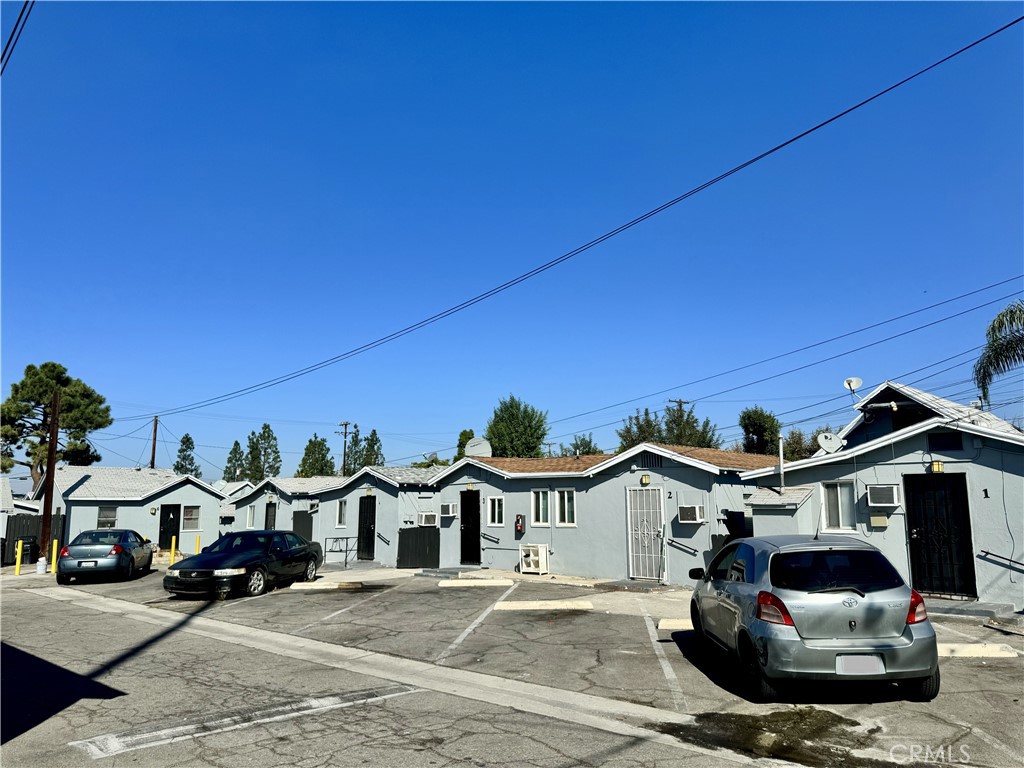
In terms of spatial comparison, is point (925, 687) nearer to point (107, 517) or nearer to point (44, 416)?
point (107, 517)

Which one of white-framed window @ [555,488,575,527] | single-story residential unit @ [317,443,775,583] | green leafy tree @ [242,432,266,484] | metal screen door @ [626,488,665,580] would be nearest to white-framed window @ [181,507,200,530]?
single-story residential unit @ [317,443,775,583]

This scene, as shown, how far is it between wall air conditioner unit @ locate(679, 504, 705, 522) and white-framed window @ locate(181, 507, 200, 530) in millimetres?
25164

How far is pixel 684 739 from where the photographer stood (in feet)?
19.4

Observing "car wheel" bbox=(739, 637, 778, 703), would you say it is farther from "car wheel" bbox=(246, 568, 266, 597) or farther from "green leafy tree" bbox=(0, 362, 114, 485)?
"green leafy tree" bbox=(0, 362, 114, 485)

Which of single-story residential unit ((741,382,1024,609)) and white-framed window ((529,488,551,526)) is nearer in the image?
single-story residential unit ((741,382,1024,609))

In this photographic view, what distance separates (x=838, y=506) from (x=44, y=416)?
4784 centimetres

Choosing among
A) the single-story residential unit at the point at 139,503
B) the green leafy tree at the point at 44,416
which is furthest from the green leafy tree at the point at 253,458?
the single-story residential unit at the point at 139,503

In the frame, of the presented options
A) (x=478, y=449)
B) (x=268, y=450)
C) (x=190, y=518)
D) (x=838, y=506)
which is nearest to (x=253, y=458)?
(x=268, y=450)

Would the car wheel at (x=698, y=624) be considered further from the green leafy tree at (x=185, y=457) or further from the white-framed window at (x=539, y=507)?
the green leafy tree at (x=185, y=457)

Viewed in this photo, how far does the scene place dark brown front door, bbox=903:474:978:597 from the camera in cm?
1309

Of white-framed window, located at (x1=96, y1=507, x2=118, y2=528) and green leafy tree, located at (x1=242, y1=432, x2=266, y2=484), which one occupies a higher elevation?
green leafy tree, located at (x1=242, y1=432, x2=266, y2=484)

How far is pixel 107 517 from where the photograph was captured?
3131 cm

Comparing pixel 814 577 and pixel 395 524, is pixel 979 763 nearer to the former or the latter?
pixel 814 577

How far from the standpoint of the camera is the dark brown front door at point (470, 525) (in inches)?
902
